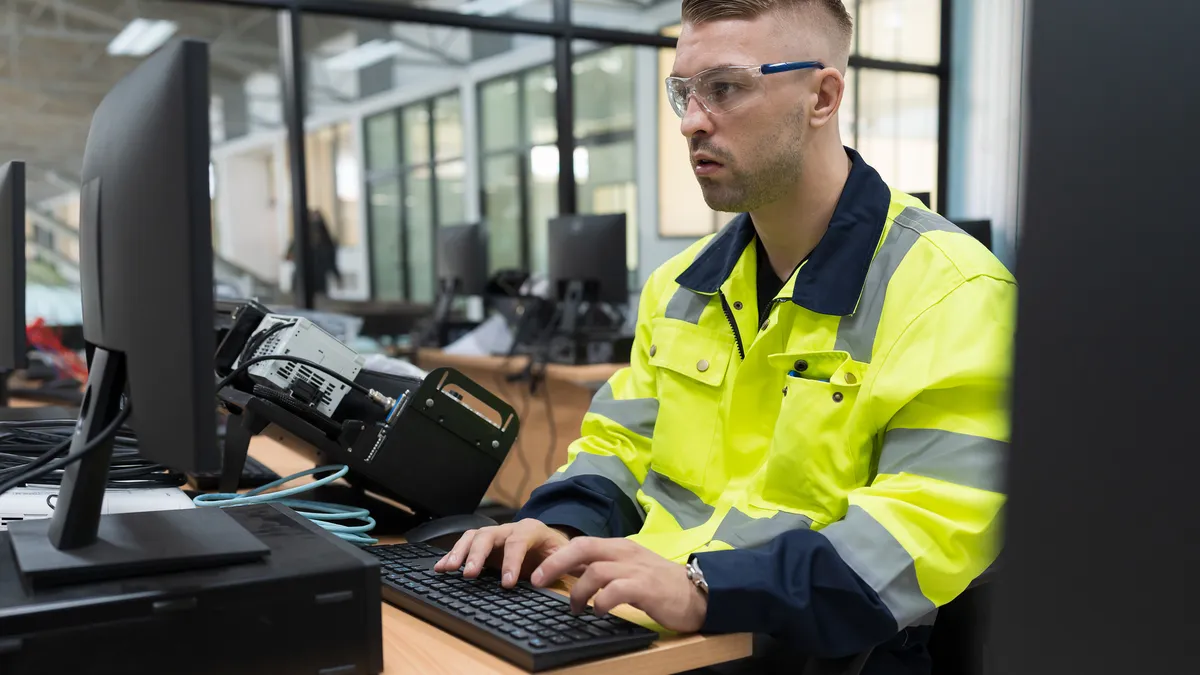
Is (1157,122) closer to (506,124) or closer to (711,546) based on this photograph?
(711,546)

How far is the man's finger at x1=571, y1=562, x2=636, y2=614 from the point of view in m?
0.90

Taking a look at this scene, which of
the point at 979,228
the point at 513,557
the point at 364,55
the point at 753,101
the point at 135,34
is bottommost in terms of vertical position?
the point at 513,557

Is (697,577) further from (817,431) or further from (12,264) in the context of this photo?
(12,264)

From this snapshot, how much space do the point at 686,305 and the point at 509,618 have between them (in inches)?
25.3

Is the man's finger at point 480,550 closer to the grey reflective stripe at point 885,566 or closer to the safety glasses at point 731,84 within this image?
the grey reflective stripe at point 885,566

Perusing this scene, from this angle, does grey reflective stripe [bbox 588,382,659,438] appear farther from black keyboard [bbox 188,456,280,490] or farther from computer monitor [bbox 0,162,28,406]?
computer monitor [bbox 0,162,28,406]

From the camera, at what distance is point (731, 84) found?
131 cm

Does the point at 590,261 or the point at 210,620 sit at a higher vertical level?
the point at 590,261

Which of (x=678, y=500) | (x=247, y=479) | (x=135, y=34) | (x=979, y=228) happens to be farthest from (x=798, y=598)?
(x=135, y=34)

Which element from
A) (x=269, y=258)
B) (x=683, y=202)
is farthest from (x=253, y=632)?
(x=683, y=202)

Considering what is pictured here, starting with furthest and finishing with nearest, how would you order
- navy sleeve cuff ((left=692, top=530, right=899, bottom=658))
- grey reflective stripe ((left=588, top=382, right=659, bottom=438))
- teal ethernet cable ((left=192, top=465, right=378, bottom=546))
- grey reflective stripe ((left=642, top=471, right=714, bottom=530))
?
grey reflective stripe ((left=588, top=382, right=659, bottom=438)) → grey reflective stripe ((left=642, top=471, right=714, bottom=530)) → teal ethernet cable ((left=192, top=465, right=378, bottom=546)) → navy sleeve cuff ((left=692, top=530, right=899, bottom=658))

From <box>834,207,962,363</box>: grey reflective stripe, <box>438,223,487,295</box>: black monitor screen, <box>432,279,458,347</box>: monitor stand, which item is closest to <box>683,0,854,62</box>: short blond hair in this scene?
<box>834,207,962,363</box>: grey reflective stripe

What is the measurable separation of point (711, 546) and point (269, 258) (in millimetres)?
A: 5156

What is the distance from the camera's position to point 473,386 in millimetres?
1314
